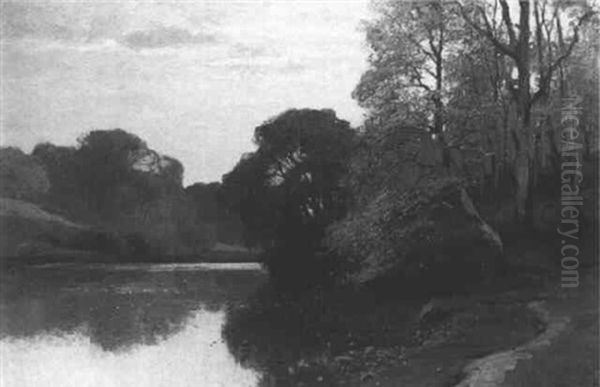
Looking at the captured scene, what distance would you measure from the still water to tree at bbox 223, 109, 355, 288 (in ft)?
4.55

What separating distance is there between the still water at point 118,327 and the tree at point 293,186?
1.39 metres

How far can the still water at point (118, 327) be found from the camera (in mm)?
11578

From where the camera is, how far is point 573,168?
12320 millimetres

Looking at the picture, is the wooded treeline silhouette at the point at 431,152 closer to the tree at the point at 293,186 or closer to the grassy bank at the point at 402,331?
the tree at the point at 293,186

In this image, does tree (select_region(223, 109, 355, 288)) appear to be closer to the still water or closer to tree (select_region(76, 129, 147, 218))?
the still water

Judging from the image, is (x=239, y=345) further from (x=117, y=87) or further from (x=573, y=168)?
(x=573, y=168)

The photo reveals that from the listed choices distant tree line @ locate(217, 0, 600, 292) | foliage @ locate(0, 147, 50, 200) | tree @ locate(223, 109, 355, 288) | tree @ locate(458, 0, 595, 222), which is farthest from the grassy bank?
foliage @ locate(0, 147, 50, 200)

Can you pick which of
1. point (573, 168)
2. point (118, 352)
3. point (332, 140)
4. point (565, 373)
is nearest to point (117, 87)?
point (118, 352)

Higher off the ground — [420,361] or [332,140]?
[332,140]

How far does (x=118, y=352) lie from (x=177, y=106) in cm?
454

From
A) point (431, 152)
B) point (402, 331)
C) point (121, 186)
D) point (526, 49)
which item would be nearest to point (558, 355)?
point (402, 331)

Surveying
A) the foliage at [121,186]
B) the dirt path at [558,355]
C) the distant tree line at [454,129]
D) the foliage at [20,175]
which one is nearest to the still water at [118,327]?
the foliage at [121,186]

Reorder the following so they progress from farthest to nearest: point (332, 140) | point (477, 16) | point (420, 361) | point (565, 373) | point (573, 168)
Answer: point (332, 140) < point (477, 16) < point (573, 168) < point (420, 361) < point (565, 373)

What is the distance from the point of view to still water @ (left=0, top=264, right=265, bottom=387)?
11.6 metres
